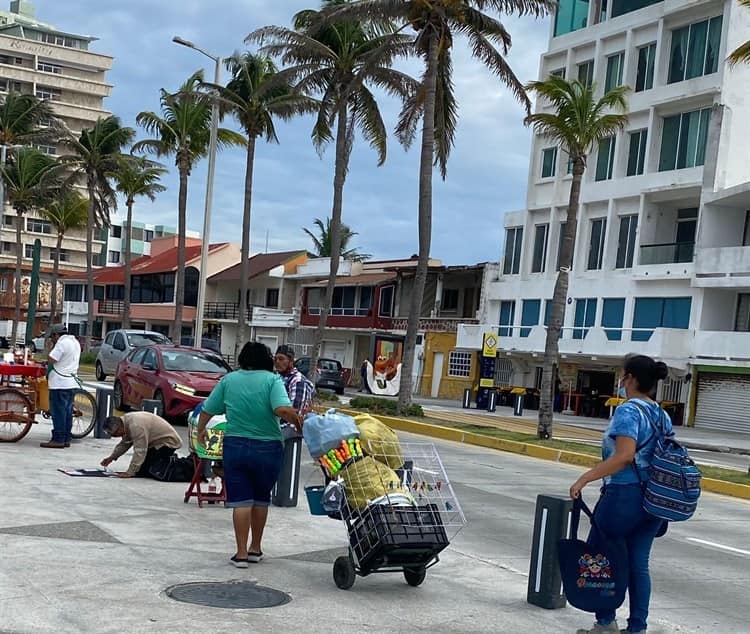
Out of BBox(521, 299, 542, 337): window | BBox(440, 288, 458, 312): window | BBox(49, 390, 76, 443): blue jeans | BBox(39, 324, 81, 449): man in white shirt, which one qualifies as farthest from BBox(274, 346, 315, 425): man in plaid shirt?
BBox(440, 288, 458, 312): window

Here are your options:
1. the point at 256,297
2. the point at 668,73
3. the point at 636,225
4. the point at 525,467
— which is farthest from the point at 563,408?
the point at 256,297

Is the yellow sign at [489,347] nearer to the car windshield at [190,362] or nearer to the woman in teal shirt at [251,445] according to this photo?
the car windshield at [190,362]

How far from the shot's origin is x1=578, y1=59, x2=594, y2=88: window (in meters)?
46.1

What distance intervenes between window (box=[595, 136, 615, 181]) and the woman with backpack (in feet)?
128

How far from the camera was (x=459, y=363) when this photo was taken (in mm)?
51406

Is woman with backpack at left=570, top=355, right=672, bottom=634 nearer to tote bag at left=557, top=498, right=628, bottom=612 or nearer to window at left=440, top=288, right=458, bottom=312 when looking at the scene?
tote bag at left=557, top=498, right=628, bottom=612

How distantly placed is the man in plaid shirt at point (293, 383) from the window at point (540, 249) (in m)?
37.3

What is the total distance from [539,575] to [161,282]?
7092cm

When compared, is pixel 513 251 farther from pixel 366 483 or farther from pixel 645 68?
pixel 366 483

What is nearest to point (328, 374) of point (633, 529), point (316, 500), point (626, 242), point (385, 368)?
point (385, 368)

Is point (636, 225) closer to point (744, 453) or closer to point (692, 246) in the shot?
point (692, 246)

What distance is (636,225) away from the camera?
4222 centimetres

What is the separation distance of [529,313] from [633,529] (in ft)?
138

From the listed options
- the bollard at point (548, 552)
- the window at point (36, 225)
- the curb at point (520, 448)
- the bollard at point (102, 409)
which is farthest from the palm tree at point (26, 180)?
the bollard at point (548, 552)
